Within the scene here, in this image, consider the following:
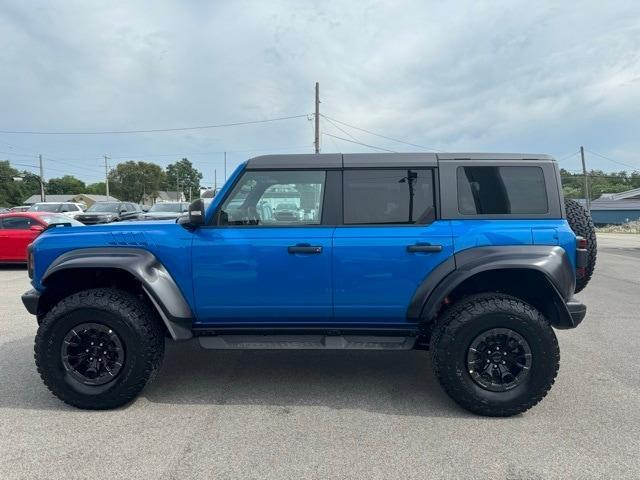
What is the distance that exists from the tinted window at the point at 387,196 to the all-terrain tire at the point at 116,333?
1.83 m

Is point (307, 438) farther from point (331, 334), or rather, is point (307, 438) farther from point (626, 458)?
point (626, 458)

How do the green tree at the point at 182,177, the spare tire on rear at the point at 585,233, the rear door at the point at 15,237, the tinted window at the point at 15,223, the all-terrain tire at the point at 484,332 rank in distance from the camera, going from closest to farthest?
the all-terrain tire at the point at 484,332
the spare tire on rear at the point at 585,233
the rear door at the point at 15,237
the tinted window at the point at 15,223
the green tree at the point at 182,177

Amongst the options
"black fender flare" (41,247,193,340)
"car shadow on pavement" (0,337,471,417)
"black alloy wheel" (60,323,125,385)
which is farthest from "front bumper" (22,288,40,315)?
"car shadow on pavement" (0,337,471,417)

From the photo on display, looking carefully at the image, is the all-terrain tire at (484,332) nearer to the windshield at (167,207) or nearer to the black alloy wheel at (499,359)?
the black alloy wheel at (499,359)

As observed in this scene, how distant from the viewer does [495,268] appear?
132 inches

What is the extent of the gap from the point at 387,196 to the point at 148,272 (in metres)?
1.93

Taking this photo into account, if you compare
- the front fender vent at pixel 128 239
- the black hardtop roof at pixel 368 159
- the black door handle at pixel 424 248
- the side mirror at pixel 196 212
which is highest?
the black hardtop roof at pixel 368 159

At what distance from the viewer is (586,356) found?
15.7 feet

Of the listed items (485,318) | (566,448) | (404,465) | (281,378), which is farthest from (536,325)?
(281,378)

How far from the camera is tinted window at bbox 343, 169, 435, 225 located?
11.8 feet

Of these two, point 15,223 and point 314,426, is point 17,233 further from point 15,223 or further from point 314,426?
point 314,426

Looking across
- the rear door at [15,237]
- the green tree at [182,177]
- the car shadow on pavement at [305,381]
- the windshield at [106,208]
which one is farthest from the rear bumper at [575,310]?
the green tree at [182,177]

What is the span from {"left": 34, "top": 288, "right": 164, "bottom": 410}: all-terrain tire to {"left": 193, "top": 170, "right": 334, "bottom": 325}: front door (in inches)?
19.1

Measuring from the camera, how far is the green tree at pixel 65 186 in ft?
370
